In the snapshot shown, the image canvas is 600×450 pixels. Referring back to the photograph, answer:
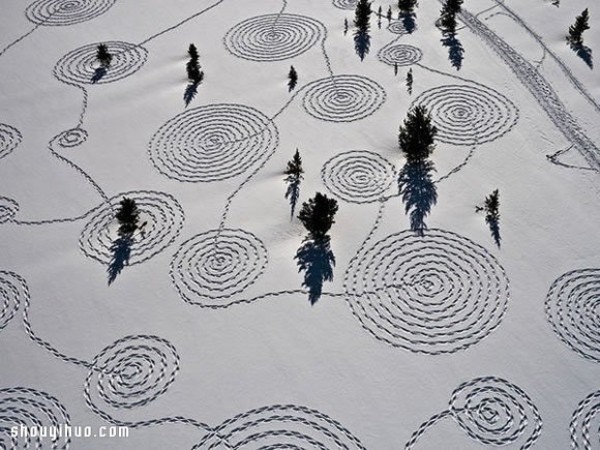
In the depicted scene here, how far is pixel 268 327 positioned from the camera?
9.95m

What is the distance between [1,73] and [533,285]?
13455 millimetres

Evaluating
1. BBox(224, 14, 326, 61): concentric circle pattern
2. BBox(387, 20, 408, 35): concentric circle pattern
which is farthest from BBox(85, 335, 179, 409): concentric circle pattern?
BBox(387, 20, 408, 35): concentric circle pattern

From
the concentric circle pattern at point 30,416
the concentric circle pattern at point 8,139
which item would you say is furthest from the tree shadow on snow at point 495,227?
the concentric circle pattern at point 8,139

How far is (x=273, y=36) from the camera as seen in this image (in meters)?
16.5

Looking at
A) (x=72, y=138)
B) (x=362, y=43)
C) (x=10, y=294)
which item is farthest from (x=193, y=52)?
(x=10, y=294)

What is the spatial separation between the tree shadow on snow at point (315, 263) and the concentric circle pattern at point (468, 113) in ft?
13.1

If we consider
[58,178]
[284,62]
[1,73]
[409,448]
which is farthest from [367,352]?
[1,73]

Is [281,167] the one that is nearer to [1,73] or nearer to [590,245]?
[590,245]

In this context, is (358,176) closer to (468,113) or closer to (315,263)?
(315,263)

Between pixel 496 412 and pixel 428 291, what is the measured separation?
2331mm

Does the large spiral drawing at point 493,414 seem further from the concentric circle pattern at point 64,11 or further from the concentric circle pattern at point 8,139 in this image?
the concentric circle pattern at point 64,11

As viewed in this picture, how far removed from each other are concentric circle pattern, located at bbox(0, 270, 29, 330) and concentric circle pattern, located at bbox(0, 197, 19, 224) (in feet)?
4.56

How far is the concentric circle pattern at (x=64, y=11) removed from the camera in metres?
17.6

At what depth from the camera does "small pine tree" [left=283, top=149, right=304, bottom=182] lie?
40.5 ft
